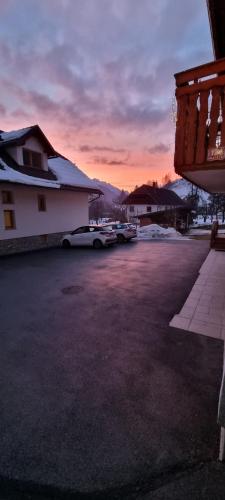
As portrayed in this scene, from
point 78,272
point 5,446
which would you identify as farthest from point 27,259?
point 5,446

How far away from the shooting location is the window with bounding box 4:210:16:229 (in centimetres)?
1346

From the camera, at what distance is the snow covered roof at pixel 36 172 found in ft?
41.3

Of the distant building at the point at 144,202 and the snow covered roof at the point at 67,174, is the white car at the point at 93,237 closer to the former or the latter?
the snow covered roof at the point at 67,174

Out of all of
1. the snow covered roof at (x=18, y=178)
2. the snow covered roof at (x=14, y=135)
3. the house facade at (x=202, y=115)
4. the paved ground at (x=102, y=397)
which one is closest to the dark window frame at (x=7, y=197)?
the snow covered roof at (x=18, y=178)

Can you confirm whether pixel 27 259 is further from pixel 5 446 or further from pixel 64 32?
pixel 5 446

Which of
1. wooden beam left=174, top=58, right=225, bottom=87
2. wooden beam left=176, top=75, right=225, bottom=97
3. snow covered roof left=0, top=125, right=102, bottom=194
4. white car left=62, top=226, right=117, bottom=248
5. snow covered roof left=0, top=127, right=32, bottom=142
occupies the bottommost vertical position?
white car left=62, top=226, right=117, bottom=248

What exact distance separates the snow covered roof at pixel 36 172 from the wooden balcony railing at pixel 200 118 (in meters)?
10.1

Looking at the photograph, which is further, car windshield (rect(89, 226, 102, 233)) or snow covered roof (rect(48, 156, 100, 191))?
snow covered roof (rect(48, 156, 100, 191))

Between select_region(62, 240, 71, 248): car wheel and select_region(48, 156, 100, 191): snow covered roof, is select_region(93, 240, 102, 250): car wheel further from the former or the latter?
select_region(48, 156, 100, 191): snow covered roof

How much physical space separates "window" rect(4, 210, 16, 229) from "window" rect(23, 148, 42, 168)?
10.9ft

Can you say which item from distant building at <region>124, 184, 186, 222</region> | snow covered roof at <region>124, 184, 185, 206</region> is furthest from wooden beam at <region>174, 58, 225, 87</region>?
snow covered roof at <region>124, 184, 185, 206</region>

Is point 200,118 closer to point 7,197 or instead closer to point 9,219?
point 7,197

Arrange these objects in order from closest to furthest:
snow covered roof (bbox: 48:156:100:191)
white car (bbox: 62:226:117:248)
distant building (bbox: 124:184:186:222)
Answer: white car (bbox: 62:226:117:248) < snow covered roof (bbox: 48:156:100:191) < distant building (bbox: 124:184:186:222)

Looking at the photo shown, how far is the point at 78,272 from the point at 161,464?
7.47 m
